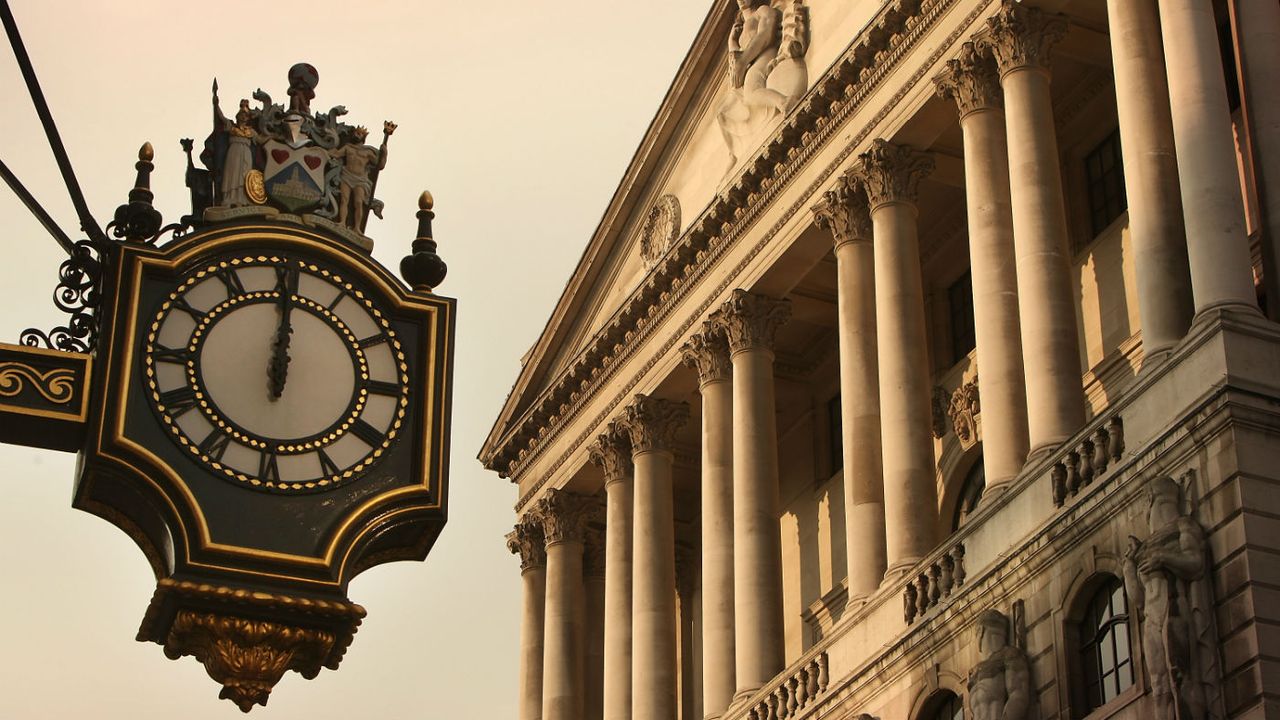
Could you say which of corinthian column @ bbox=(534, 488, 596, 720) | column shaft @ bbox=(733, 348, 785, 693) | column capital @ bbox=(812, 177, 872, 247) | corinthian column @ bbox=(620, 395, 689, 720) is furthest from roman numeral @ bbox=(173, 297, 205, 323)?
corinthian column @ bbox=(534, 488, 596, 720)

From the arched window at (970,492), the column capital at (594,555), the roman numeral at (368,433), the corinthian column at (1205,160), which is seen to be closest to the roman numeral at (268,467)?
the roman numeral at (368,433)

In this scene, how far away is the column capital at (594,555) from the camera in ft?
150

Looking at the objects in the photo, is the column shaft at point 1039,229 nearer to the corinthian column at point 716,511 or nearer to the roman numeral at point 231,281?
the corinthian column at point 716,511

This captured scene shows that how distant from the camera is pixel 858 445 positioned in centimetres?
3369

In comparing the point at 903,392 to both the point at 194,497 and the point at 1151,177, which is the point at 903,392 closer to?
the point at 1151,177

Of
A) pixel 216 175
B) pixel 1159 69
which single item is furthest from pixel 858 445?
pixel 216 175

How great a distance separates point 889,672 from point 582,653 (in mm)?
15180

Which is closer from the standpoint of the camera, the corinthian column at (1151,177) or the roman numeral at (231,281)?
the roman numeral at (231,281)

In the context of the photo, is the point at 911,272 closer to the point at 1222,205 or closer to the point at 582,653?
the point at 1222,205

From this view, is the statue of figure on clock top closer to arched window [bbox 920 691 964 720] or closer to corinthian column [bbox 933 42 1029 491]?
arched window [bbox 920 691 964 720]

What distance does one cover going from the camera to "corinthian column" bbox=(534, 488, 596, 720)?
43.6 metres

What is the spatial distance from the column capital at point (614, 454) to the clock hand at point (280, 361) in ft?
119

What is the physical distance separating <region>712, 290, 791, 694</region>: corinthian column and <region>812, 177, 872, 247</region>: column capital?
3006 mm

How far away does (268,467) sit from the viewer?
5.93 metres
